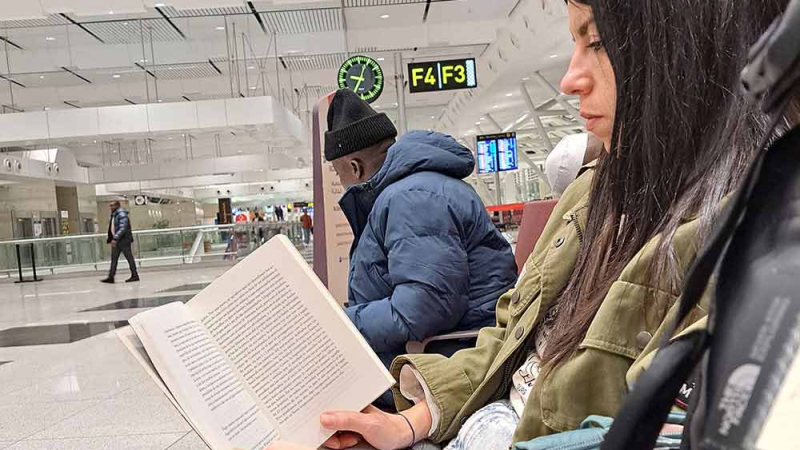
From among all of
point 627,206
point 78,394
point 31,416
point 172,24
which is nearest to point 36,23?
point 172,24

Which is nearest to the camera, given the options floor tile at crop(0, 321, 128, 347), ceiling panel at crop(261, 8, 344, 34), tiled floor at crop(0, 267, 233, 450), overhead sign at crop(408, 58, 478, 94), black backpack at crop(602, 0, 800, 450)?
black backpack at crop(602, 0, 800, 450)

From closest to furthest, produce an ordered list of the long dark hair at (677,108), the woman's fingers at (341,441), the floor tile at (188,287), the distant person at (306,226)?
1. the long dark hair at (677,108)
2. the woman's fingers at (341,441)
3. the floor tile at (188,287)
4. the distant person at (306,226)

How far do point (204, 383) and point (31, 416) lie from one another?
2807 millimetres

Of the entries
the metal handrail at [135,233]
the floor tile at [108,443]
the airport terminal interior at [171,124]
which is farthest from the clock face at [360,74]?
the metal handrail at [135,233]

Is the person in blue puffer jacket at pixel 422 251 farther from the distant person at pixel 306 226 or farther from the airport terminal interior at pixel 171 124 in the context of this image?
the distant person at pixel 306 226

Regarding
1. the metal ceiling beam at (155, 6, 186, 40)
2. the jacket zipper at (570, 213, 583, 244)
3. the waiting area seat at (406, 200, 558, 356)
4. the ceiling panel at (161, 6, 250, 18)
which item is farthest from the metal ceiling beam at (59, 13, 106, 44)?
the jacket zipper at (570, 213, 583, 244)

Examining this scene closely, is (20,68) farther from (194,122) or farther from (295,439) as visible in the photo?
(295,439)

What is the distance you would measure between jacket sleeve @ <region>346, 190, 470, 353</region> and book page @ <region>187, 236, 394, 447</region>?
1.20 ft

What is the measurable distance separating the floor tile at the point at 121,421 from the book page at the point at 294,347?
200cm

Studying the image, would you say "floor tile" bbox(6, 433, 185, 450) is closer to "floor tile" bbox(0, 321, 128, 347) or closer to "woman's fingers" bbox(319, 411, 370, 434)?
"woman's fingers" bbox(319, 411, 370, 434)

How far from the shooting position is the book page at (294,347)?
3.50 feet

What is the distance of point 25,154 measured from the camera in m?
17.2

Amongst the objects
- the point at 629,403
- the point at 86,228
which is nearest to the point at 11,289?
the point at 86,228

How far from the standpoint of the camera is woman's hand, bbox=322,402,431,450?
3.46ft
